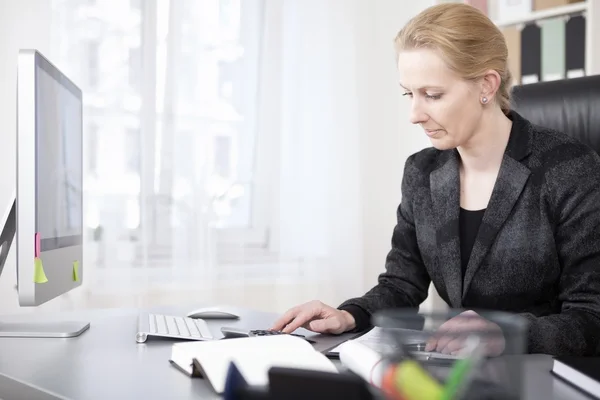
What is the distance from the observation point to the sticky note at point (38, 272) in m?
1.12

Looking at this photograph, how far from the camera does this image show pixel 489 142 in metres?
1.45

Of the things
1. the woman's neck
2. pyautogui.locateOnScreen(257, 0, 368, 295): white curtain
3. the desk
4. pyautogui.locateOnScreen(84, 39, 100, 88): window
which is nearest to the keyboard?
the desk

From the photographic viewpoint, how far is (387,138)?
3068mm

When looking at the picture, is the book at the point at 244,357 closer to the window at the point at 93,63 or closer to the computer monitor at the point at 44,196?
the computer monitor at the point at 44,196

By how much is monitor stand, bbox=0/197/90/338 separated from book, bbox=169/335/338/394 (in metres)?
0.34

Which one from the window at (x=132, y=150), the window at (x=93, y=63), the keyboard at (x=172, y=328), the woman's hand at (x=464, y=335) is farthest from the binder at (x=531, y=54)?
the woman's hand at (x=464, y=335)

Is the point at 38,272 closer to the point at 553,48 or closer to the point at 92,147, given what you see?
the point at 92,147

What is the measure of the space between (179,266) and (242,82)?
77 cm

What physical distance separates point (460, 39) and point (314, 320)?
0.61 metres

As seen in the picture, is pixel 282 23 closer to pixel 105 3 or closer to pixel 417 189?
pixel 105 3

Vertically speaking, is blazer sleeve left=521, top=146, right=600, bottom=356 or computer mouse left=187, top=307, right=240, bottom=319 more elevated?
blazer sleeve left=521, top=146, right=600, bottom=356

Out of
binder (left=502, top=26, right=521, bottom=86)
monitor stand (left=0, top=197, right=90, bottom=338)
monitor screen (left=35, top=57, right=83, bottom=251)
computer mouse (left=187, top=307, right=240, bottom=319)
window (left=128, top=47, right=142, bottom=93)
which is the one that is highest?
binder (left=502, top=26, right=521, bottom=86)

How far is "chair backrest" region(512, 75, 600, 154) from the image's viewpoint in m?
1.54

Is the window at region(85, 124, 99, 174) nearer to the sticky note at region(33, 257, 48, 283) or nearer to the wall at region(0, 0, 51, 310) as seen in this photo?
the wall at region(0, 0, 51, 310)
